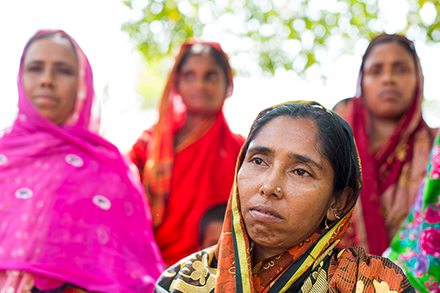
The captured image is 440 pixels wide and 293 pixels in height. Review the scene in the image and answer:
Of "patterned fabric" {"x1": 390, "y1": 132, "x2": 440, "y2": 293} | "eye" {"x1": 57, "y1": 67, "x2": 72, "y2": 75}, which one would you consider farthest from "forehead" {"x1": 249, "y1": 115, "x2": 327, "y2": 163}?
"eye" {"x1": 57, "y1": 67, "x2": 72, "y2": 75}

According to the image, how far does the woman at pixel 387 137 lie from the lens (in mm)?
3104

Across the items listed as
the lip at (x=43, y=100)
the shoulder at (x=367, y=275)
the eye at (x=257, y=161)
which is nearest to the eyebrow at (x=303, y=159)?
the eye at (x=257, y=161)

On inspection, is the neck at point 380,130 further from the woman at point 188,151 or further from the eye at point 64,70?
the eye at point 64,70

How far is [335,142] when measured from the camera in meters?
1.91

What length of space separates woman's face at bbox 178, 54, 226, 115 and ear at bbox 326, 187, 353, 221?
2.34m

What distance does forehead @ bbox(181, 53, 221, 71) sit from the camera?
4.18m

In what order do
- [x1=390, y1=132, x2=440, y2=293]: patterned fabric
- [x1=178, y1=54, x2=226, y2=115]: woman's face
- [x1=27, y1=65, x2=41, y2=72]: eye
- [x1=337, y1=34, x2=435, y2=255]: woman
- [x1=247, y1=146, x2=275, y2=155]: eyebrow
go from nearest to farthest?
[x1=247, y1=146, x2=275, y2=155]: eyebrow → [x1=390, y1=132, x2=440, y2=293]: patterned fabric → [x1=337, y1=34, x2=435, y2=255]: woman → [x1=27, y1=65, x2=41, y2=72]: eye → [x1=178, y1=54, x2=226, y2=115]: woman's face

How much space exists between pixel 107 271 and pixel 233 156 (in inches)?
73.5

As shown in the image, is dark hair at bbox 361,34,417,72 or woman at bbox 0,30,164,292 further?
dark hair at bbox 361,34,417,72

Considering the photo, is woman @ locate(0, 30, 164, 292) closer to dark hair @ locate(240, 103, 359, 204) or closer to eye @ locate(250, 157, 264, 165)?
eye @ locate(250, 157, 264, 165)

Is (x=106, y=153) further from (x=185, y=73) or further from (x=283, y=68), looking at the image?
(x=283, y=68)

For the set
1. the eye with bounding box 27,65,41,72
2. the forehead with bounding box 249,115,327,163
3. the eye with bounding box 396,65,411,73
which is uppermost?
the eye with bounding box 396,65,411,73

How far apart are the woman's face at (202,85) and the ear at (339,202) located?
7.66 ft

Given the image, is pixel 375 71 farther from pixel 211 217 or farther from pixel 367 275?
pixel 367 275
